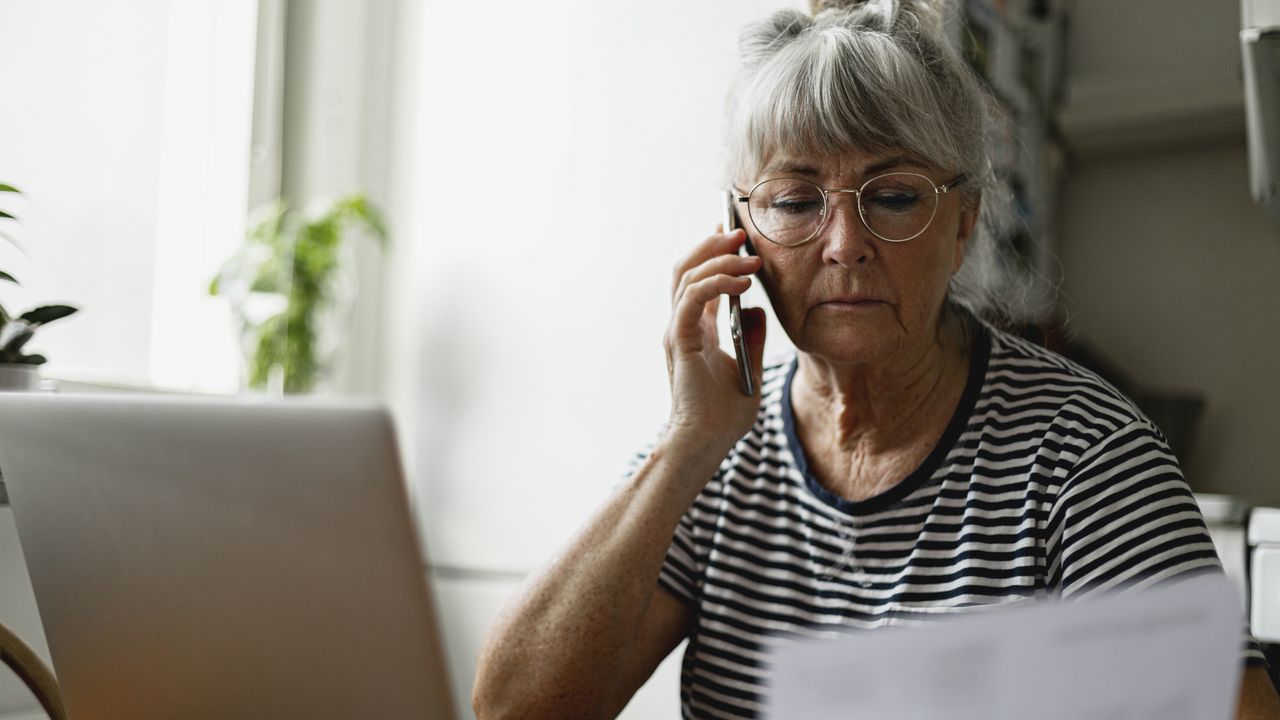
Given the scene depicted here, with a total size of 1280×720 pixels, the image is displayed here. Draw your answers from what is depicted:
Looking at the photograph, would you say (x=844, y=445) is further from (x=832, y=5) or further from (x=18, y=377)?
(x=18, y=377)

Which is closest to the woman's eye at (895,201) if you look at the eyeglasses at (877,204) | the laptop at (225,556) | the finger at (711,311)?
the eyeglasses at (877,204)

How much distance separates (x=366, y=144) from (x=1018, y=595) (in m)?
2.12

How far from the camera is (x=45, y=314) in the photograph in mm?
1155

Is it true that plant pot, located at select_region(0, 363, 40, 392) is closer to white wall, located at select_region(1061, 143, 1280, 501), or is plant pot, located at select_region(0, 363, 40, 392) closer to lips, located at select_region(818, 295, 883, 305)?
lips, located at select_region(818, 295, 883, 305)

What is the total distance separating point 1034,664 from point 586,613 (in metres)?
0.68

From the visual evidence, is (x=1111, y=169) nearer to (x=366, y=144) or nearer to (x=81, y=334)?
(x=366, y=144)

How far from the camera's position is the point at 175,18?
2301 millimetres

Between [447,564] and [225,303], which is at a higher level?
[225,303]

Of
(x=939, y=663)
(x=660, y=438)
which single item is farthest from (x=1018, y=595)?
(x=939, y=663)

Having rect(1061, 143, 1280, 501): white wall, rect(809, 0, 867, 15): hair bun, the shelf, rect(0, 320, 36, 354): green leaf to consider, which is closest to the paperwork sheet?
rect(809, 0, 867, 15): hair bun

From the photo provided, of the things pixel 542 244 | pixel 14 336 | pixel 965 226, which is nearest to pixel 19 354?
pixel 14 336

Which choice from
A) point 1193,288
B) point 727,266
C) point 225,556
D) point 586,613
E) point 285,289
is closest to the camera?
point 225,556

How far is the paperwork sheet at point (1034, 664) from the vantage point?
1.05 feet

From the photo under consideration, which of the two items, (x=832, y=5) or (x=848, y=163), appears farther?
(x=832, y=5)
